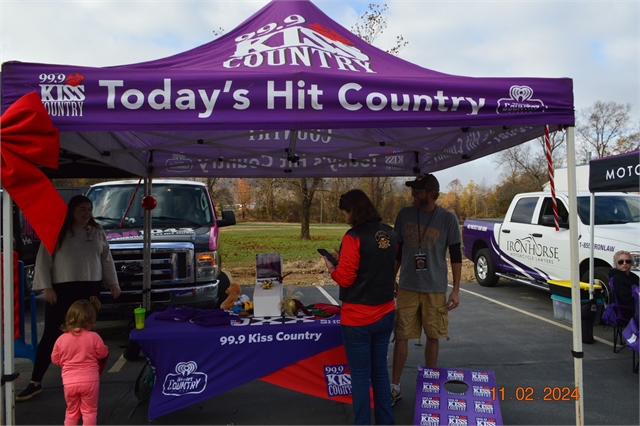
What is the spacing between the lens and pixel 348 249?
3.03 metres

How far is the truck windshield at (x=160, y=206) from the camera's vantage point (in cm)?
652

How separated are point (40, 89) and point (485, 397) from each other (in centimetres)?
397

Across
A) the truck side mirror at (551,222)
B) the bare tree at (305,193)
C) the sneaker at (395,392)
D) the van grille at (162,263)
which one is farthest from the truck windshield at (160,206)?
the bare tree at (305,193)

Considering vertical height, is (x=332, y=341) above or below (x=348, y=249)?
below

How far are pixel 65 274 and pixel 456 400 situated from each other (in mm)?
3574

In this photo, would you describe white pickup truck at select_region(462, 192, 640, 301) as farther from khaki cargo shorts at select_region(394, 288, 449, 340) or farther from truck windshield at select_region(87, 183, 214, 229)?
truck windshield at select_region(87, 183, 214, 229)

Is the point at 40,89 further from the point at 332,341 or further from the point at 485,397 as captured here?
the point at 485,397

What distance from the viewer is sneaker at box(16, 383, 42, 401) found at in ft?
13.1

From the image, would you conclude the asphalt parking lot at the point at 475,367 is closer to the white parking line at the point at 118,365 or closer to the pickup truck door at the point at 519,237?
the white parking line at the point at 118,365

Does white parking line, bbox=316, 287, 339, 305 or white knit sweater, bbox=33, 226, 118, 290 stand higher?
white knit sweater, bbox=33, 226, 118, 290

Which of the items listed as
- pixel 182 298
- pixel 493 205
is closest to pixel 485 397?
pixel 182 298

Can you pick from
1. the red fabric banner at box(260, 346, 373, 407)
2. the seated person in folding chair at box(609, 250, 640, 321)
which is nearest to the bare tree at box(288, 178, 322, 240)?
the seated person in folding chair at box(609, 250, 640, 321)

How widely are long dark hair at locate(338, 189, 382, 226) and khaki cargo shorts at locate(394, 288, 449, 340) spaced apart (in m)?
1.07
